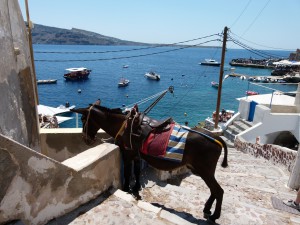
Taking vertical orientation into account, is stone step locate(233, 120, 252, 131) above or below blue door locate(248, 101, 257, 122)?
below

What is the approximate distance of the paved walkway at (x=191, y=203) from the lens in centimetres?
479

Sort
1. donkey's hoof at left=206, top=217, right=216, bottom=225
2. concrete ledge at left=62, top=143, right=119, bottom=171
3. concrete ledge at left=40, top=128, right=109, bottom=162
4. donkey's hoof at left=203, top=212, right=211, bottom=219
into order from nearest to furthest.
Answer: concrete ledge at left=62, top=143, right=119, bottom=171 < donkey's hoof at left=206, top=217, right=216, bottom=225 < donkey's hoof at left=203, top=212, right=211, bottom=219 < concrete ledge at left=40, top=128, right=109, bottom=162

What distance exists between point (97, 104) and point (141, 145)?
159 cm

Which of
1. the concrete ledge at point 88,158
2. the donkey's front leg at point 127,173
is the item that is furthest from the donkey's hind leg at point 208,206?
the concrete ledge at point 88,158

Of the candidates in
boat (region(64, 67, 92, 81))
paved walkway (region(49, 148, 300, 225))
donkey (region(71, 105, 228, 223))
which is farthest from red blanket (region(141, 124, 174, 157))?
boat (region(64, 67, 92, 81))

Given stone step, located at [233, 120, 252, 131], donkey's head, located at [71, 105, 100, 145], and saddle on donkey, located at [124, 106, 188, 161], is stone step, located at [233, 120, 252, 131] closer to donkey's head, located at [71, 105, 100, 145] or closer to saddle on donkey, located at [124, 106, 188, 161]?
saddle on donkey, located at [124, 106, 188, 161]

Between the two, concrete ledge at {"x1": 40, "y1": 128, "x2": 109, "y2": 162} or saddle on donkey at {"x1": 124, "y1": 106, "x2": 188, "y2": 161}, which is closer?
saddle on donkey at {"x1": 124, "y1": 106, "x2": 188, "y2": 161}

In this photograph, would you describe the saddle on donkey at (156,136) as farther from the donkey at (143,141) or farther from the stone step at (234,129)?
the stone step at (234,129)

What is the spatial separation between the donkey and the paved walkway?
0.58 meters

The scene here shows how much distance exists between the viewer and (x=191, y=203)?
6465mm

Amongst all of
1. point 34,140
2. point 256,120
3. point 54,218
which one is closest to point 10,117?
point 34,140

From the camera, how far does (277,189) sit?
8.67 m

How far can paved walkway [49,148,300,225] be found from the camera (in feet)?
15.7

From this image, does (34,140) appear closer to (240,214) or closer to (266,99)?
(240,214)
